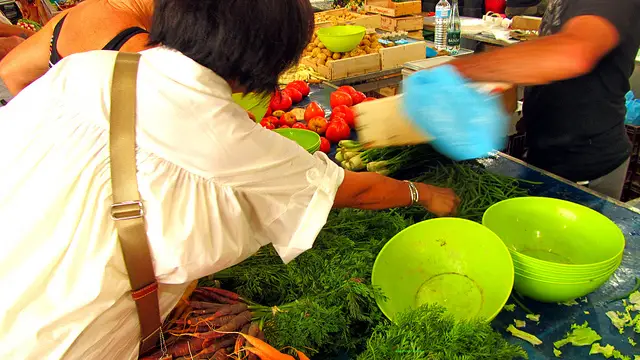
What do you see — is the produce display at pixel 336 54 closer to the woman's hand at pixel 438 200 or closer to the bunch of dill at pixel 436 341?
the woman's hand at pixel 438 200

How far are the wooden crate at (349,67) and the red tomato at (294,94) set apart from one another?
2.06ft

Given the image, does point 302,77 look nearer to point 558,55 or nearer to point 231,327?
point 558,55

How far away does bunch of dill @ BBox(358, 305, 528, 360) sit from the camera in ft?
3.72

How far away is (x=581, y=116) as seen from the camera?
208 centimetres

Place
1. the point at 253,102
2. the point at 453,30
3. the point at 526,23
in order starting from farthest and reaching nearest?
the point at 526,23 → the point at 453,30 → the point at 253,102

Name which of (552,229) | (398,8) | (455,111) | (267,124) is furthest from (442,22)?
(552,229)

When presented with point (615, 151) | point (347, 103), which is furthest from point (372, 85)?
point (615, 151)

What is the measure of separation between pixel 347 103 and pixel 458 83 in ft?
4.77

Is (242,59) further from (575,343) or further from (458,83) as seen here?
(575,343)

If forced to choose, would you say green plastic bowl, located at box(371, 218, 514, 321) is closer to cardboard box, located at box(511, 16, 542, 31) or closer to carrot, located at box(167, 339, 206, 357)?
carrot, located at box(167, 339, 206, 357)

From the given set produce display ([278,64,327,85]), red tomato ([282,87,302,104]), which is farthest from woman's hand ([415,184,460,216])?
produce display ([278,64,327,85])

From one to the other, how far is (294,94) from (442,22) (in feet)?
6.53

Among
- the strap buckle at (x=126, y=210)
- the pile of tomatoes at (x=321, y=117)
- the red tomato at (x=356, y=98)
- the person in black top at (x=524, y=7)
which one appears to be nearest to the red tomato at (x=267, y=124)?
the pile of tomatoes at (x=321, y=117)

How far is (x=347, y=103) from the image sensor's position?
10.1 ft
